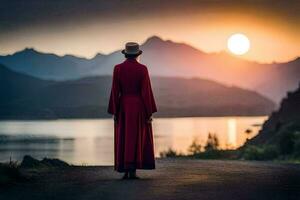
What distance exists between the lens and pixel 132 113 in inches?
594

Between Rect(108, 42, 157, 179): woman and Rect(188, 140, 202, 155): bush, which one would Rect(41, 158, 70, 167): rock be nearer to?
Rect(108, 42, 157, 179): woman

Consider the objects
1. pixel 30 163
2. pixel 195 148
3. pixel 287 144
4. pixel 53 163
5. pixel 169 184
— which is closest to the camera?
pixel 169 184

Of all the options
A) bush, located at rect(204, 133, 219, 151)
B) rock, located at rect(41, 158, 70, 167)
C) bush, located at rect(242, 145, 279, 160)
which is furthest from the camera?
bush, located at rect(204, 133, 219, 151)

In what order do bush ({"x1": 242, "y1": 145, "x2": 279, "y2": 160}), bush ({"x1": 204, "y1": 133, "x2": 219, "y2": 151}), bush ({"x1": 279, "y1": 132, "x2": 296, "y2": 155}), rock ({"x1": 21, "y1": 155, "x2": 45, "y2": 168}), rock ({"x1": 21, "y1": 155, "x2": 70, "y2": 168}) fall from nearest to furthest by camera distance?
rock ({"x1": 21, "y1": 155, "x2": 45, "y2": 168}) < rock ({"x1": 21, "y1": 155, "x2": 70, "y2": 168}) < bush ({"x1": 242, "y1": 145, "x2": 279, "y2": 160}) < bush ({"x1": 279, "y1": 132, "x2": 296, "y2": 155}) < bush ({"x1": 204, "y1": 133, "x2": 219, "y2": 151})

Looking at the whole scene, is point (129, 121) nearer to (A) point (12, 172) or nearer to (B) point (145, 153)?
(B) point (145, 153)

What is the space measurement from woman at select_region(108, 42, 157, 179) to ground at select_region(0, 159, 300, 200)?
352 millimetres

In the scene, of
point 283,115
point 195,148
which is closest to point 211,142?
point 195,148

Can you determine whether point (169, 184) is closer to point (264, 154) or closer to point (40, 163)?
point (40, 163)

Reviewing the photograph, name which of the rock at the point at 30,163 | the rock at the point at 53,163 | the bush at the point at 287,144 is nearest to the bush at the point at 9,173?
the rock at the point at 30,163

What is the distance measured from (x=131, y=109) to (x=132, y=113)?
7 cm

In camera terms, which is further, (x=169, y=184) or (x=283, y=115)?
(x=283, y=115)

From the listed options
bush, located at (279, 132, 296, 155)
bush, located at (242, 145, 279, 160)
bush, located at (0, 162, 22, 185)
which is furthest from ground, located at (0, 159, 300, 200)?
bush, located at (279, 132, 296, 155)

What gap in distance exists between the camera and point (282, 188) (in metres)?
13.3

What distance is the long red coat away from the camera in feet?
49.3
